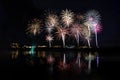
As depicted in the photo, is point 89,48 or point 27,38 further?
point 27,38

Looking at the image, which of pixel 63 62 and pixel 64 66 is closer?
pixel 64 66

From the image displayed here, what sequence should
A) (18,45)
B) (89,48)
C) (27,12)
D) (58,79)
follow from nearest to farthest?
(58,79) → (89,48) → (18,45) → (27,12)

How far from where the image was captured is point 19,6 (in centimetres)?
15812

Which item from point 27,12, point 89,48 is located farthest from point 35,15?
point 89,48

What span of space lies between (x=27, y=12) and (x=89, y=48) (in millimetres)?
53354

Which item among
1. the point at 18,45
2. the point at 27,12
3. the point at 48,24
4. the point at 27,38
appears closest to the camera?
the point at 48,24

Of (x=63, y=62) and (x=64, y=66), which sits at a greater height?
(x=63, y=62)

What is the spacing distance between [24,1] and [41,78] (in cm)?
12845

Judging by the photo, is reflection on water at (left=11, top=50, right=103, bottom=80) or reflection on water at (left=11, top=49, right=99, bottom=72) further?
reflection on water at (left=11, top=49, right=99, bottom=72)

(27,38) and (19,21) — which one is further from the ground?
(19,21)

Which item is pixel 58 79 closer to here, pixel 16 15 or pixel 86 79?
pixel 86 79

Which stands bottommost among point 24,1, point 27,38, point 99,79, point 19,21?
point 99,79

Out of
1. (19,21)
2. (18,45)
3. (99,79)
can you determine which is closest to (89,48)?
(18,45)

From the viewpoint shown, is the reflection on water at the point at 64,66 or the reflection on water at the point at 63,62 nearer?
the reflection on water at the point at 64,66
